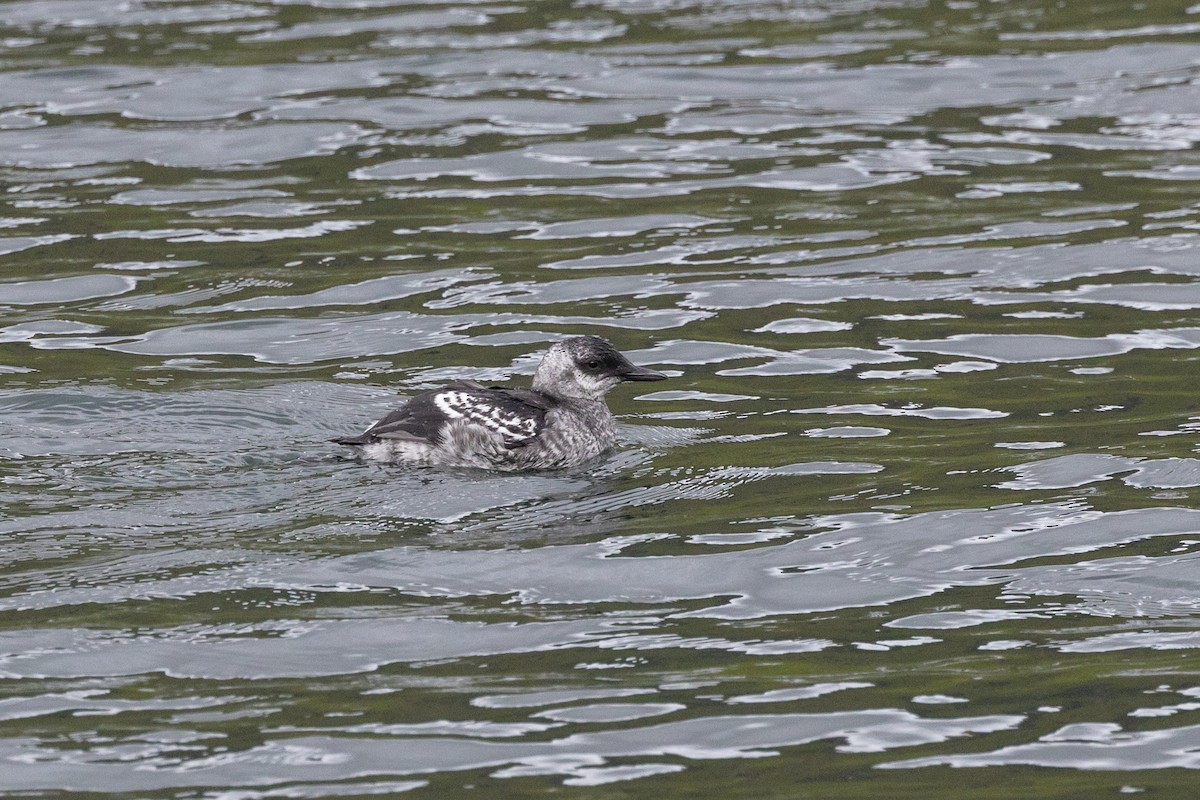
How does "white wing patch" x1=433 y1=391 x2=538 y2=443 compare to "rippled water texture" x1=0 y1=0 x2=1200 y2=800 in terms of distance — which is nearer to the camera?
"rippled water texture" x1=0 y1=0 x2=1200 y2=800

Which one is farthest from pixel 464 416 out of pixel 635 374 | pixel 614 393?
pixel 614 393

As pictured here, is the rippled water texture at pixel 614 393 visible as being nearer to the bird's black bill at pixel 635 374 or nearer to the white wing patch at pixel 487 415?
the white wing patch at pixel 487 415

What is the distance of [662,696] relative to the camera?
298 inches

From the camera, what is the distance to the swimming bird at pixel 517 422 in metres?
10.8

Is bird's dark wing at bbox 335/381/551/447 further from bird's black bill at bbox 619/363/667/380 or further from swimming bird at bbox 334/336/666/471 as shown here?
bird's black bill at bbox 619/363/667/380

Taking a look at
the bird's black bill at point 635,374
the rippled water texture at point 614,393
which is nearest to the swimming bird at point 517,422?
the bird's black bill at point 635,374

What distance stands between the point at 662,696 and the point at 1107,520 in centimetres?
318

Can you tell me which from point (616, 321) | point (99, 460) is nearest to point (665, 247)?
point (616, 321)

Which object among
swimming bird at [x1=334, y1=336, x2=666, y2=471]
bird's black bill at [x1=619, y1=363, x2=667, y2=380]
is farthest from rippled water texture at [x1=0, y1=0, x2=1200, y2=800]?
bird's black bill at [x1=619, y1=363, x2=667, y2=380]

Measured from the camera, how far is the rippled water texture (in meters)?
7.38

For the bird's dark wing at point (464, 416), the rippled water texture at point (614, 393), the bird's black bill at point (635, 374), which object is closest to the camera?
the rippled water texture at point (614, 393)

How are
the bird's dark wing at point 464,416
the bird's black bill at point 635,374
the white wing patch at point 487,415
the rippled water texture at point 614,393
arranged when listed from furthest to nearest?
the bird's black bill at point 635,374
the white wing patch at point 487,415
the bird's dark wing at point 464,416
the rippled water texture at point 614,393

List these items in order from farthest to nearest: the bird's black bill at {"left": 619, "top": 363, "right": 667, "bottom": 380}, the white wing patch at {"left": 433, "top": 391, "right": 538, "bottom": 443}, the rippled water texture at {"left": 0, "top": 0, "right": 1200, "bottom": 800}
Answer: the bird's black bill at {"left": 619, "top": 363, "right": 667, "bottom": 380} < the white wing patch at {"left": 433, "top": 391, "right": 538, "bottom": 443} < the rippled water texture at {"left": 0, "top": 0, "right": 1200, "bottom": 800}

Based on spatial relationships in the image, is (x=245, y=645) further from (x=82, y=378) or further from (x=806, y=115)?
(x=806, y=115)
